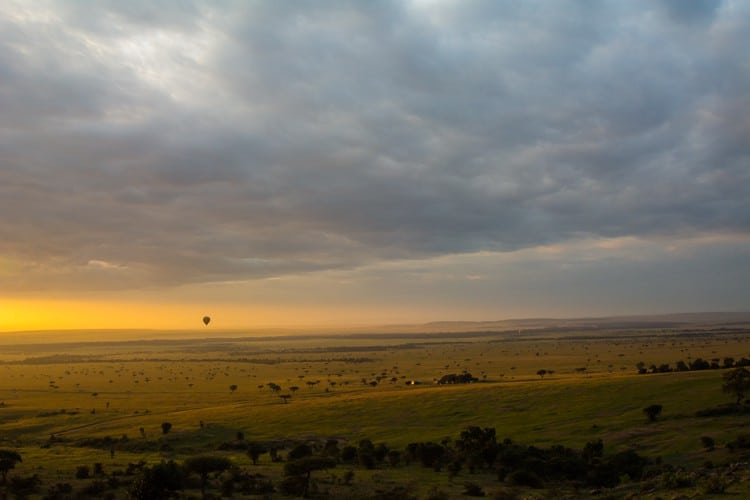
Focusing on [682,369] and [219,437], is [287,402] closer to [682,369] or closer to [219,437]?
[219,437]

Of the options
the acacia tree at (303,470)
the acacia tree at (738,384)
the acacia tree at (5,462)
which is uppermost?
the acacia tree at (738,384)

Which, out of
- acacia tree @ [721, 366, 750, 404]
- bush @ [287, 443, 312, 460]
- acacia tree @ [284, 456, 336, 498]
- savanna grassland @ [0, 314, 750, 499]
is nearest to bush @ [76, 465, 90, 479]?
savanna grassland @ [0, 314, 750, 499]

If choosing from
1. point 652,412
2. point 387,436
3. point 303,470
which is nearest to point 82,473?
point 303,470

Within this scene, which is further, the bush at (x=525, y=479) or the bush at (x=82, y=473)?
the bush at (x=82, y=473)

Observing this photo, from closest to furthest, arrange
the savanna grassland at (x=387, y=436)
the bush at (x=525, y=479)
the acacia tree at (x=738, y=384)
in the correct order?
the savanna grassland at (x=387, y=436) < the bush at (x=525, y=479) < the acacia tree at (x=738, y=384)

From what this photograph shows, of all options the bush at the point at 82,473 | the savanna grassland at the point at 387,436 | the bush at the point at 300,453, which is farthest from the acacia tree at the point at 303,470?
the bush at the point at 82,473

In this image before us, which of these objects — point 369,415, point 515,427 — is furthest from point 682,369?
point 369,415

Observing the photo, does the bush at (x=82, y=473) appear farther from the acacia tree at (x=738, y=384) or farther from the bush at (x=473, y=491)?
the acacia tree at (x=738, y=384)

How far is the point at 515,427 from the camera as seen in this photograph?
2425 inches

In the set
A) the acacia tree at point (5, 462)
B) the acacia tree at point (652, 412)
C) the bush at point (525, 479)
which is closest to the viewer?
the acacia tree at point (5, 462)

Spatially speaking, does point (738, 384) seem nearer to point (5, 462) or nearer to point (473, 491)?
point (473, 491)

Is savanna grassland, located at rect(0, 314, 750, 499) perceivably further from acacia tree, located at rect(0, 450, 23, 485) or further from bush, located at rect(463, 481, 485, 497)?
acacia tree, located at rect(0, 450, 23, 485)

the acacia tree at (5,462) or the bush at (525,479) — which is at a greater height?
the acacia tree at (5,462)

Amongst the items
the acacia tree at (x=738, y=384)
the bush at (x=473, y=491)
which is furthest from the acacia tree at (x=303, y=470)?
the acacia tree at (x=738, y=384)
